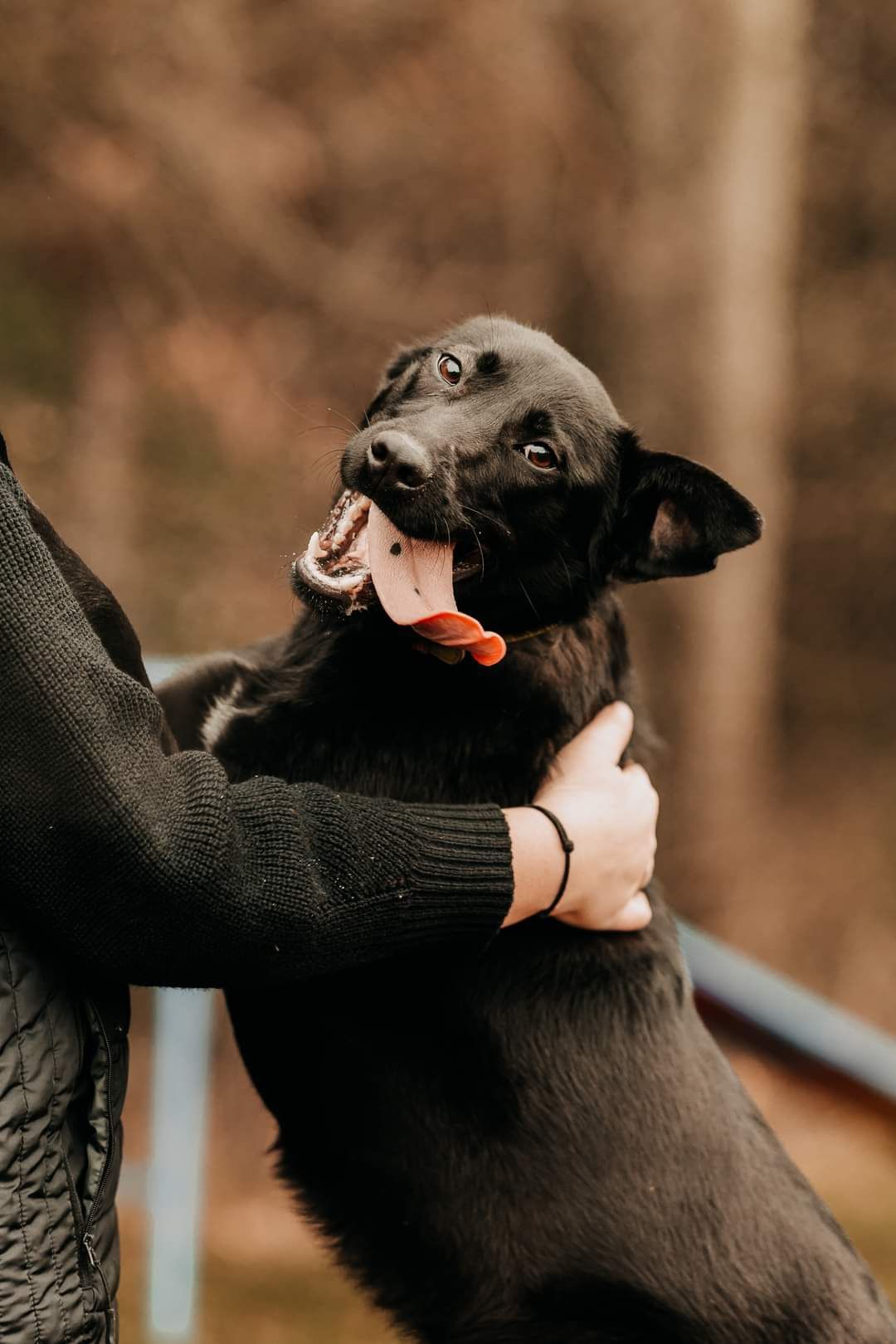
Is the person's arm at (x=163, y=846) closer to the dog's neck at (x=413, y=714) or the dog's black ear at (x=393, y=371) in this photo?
the dog's neck at (x=413, y=714)

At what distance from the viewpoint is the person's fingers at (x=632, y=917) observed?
1690mm

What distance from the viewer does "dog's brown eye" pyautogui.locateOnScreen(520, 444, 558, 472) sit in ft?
6.13

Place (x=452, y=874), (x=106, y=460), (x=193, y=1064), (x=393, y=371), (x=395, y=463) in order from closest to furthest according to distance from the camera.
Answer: (x=452, y=874) < (x=395, y=463) < (x=393, y=371) < (x=193, y=1064) < (x=106, y=460)

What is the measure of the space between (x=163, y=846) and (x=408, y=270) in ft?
11.3

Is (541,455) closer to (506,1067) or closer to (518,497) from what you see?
(518,497)

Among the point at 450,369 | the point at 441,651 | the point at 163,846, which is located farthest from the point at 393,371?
the point at 163,846

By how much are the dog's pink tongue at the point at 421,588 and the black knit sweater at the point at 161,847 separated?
322 mm

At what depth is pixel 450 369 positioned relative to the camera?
193cm

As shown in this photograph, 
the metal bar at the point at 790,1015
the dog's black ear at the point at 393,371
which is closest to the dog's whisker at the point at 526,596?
the dog's black ear at the point at 393,371

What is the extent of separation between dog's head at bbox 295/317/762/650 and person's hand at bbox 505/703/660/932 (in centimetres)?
22

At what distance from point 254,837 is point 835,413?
3.96 metres

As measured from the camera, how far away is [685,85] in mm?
3930

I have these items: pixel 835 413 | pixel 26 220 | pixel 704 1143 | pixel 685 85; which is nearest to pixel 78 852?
pixel 704 1143

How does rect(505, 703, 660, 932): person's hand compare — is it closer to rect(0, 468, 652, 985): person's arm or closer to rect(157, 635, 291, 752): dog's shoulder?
rect(0, 468, 652, 985): person's arm
